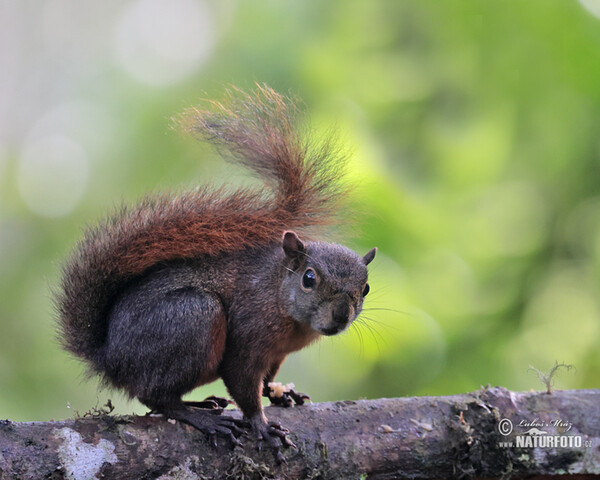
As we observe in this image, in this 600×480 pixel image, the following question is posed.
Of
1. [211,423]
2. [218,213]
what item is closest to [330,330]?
[211,423]

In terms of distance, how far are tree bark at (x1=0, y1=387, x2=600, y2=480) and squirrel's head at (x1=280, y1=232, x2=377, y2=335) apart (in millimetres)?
367

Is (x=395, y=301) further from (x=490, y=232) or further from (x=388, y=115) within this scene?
(x=388, y=115)

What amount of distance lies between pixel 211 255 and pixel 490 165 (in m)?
1.87

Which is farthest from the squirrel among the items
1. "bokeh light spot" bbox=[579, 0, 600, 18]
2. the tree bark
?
"bokeh light spot" bbox=[579, 0, 600, 18]

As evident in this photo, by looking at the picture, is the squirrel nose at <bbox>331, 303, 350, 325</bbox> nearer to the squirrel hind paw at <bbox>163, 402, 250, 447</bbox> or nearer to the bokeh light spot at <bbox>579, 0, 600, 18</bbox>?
the squirrel hind paw at <bbox>163, 402, 250, 447</bbox>

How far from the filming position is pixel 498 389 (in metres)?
2.75

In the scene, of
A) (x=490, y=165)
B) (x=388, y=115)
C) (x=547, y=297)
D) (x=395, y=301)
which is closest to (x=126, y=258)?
(x=395, y=301)

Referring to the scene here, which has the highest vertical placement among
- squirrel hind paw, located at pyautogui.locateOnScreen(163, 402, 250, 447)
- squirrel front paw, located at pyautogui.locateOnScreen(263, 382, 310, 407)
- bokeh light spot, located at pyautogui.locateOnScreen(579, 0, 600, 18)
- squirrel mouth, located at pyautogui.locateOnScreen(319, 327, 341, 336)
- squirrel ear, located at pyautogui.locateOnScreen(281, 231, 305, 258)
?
bokeh light spot, located at pyautogui.locateOnScreen(579, 0, 600, 18)

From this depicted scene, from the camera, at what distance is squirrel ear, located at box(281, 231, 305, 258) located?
8.64 ft

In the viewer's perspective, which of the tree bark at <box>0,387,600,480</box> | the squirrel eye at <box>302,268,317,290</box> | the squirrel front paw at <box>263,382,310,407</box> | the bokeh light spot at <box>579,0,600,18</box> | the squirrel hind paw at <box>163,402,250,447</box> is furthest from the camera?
the bokeh light spot at <box>579,0,600,18</box>

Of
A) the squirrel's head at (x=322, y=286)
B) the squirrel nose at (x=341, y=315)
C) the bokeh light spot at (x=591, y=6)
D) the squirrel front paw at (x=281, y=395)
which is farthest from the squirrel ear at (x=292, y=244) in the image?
the bokeh light spot at (x=591, y=6)

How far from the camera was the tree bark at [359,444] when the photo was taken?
2.10 meters

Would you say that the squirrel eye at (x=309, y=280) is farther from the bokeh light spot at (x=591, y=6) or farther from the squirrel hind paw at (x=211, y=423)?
the bokeh light spot at (x=591, y=6)

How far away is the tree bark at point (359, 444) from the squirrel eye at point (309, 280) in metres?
0.48
